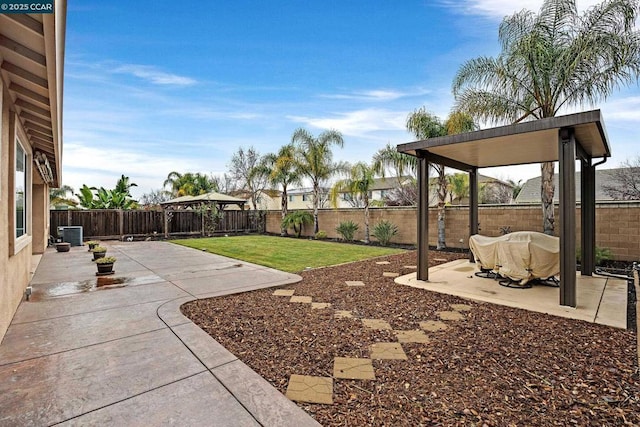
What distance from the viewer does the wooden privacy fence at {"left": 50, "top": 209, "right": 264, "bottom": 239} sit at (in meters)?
15.5

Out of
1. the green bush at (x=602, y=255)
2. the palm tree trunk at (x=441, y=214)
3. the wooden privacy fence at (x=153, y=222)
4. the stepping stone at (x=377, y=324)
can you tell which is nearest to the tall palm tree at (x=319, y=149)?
the palm tree trunk at (x=441, y=214)

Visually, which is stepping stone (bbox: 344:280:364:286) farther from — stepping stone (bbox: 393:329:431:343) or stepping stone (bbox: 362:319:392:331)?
stepping stone (bbox: 393:329:431:343)

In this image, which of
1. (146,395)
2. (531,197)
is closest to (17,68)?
(146,395)

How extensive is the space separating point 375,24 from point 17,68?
8828 mm

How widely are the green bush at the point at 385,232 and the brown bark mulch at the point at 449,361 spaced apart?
789 centimetres

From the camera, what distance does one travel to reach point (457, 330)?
3766 millimetres

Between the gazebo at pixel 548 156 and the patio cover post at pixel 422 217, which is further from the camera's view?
the patio cover post at pixel 422 217

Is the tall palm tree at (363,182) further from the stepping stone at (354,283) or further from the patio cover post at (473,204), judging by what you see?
the stepping stone at (354,283)

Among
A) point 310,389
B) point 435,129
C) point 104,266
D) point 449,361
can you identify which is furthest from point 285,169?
point 310,389

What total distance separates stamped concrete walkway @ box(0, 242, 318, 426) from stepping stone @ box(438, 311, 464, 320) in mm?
2759

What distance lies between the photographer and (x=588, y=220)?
6.79 metres

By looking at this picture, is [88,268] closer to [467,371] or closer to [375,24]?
[467,371]

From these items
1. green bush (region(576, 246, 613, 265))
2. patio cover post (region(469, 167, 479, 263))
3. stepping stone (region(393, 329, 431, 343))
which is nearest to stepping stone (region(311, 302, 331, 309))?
stepping stone (region(393, 329, 431, 343))

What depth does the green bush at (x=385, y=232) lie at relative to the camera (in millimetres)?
12969
